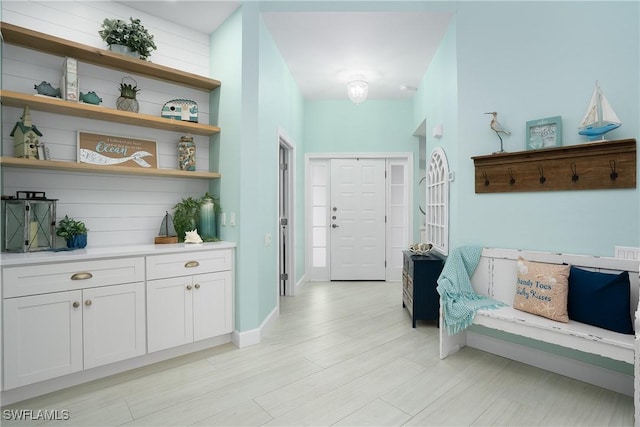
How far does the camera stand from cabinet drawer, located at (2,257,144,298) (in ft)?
6.47

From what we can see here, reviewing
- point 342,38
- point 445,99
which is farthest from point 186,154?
point 445,99

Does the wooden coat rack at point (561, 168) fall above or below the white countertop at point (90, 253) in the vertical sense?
above

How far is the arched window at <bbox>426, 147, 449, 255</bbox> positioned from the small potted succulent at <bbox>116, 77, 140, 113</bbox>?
9.42ft

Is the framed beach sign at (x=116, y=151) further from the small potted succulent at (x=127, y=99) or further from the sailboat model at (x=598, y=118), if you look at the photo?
the sailboat model at (x=598, y=118)

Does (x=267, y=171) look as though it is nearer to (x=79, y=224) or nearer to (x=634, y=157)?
(x=79, y=224)

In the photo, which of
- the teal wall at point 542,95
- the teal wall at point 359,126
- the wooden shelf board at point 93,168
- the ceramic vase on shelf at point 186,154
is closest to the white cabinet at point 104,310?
the wooden shelf board at point 93,168

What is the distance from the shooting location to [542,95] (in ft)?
8.55

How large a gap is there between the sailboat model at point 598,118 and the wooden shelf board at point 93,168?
9.45 ft

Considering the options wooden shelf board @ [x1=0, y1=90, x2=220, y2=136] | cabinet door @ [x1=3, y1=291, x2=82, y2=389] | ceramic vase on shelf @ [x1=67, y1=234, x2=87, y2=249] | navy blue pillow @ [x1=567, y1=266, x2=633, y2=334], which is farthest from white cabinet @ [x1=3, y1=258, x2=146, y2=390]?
navy blue pillow @ [x1=567, y1=266, x2=633, y2=334]

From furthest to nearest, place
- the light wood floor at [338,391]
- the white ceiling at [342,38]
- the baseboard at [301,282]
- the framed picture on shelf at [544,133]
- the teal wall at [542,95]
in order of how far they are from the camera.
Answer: the baseboard at [301,282] → the white ceiling at [342,38] → the framed picture on shelf at [544,133] → the teal wall at [542,95] → the light wood floor at [338,391]

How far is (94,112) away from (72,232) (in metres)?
0.89

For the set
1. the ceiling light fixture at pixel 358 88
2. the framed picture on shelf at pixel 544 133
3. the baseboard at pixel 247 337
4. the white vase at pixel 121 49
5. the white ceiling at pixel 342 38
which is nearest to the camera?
the framed picture on shelf at pixel 544 133

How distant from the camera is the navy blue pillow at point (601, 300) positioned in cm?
205

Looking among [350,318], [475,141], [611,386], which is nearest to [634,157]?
[475,141]
